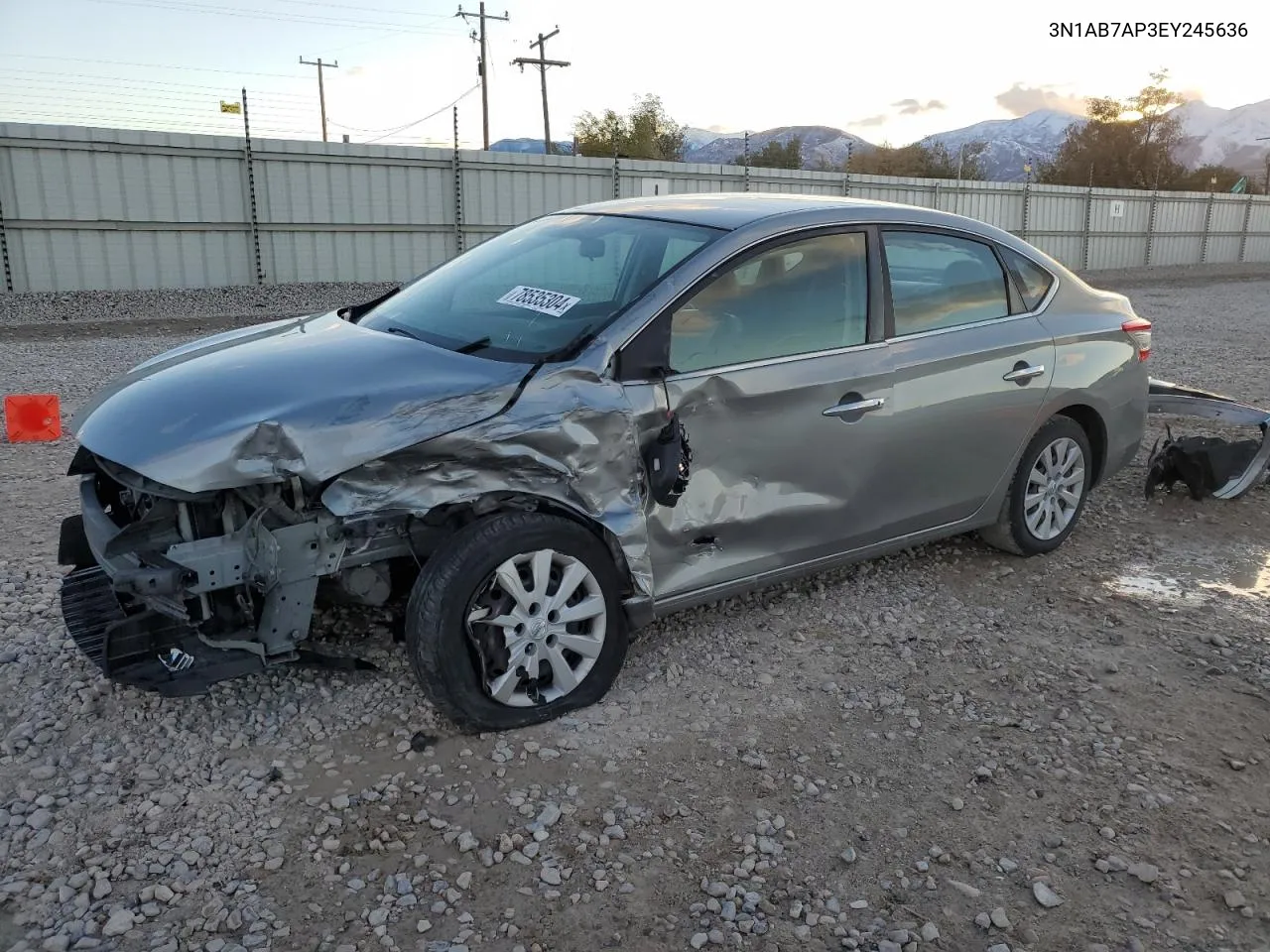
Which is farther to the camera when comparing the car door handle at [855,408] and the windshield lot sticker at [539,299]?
the car door handle at [855,408]

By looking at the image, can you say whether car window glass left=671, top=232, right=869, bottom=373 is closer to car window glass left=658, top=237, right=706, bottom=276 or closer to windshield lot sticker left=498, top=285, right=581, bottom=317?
car window glass left=658, top=237, right=706, bottom=276

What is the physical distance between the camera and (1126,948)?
99.9 inches

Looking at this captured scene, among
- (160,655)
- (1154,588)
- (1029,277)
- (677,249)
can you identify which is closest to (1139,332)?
(1029,277)

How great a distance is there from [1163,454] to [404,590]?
4761 mm

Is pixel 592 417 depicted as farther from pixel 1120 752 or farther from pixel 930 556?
pixel 930 556

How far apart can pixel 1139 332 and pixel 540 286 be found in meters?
3.25

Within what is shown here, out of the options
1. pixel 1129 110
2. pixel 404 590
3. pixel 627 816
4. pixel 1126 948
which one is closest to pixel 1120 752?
pixel 1126 948

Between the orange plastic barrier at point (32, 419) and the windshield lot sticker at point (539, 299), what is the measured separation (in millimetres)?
4518

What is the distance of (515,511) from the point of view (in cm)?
333

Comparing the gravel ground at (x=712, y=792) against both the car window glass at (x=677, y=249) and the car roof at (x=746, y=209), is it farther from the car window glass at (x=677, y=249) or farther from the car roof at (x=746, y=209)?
the car roof at (x=746, y=209)

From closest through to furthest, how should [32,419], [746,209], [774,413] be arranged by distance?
[774,413] < [746,209] < [32,419]

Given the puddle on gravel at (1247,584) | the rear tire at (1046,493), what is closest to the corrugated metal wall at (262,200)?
the rear tire at (1046,493)

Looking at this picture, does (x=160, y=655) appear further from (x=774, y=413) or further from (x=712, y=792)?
(x=774, y=413)

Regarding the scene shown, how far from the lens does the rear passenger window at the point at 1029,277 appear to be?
4.82 m
